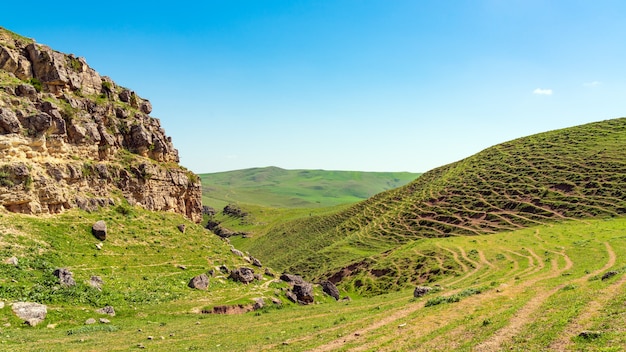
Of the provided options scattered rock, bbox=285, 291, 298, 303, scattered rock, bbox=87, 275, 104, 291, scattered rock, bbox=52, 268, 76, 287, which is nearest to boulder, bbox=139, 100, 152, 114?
scattered rock, bbox=87, 275, 104, 291

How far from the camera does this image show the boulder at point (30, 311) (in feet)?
98.7

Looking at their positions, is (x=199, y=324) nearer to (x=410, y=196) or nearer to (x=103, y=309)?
(x=103, y=309)

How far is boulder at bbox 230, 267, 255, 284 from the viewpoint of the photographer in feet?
174

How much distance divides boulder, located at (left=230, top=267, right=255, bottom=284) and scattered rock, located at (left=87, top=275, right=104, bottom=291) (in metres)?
18.1

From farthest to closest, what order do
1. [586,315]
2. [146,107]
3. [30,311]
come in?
[146,107], [30,311], [586,315]

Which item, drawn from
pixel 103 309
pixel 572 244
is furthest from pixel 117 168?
pixel 572 244

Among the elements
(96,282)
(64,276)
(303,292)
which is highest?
(64,276)

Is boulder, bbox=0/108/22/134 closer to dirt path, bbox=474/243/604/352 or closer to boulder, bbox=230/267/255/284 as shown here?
boulder, bbox=230/267/255/284

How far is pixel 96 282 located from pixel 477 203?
94.5 m

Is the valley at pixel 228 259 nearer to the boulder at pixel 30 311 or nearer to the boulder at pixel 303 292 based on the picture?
the boulder at pixel 30 311

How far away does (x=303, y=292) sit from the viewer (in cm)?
5328

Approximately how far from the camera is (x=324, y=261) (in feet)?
325

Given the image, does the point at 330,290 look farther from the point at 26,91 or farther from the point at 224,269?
the point at 26,91

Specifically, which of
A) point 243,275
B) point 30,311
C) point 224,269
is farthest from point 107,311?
point 224,269
